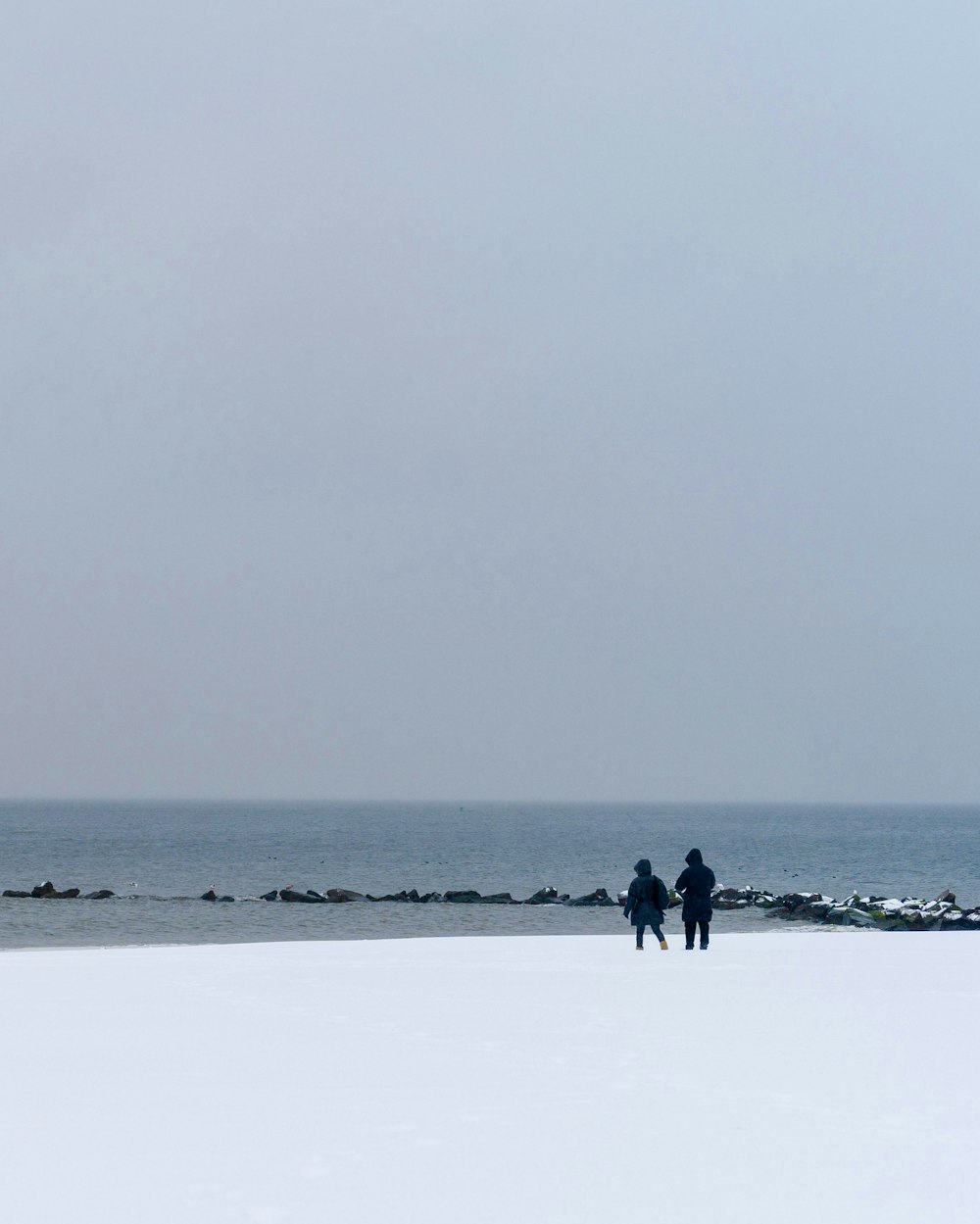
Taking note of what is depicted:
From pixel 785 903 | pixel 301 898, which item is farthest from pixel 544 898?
pixel 785 903

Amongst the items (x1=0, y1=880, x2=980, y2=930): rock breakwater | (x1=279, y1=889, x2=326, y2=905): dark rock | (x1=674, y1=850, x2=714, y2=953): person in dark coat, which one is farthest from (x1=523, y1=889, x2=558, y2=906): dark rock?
(x1=674, y1=850, x2=714, y2=953): person in dark coat

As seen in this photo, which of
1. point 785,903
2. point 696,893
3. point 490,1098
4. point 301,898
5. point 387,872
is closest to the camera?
point 490,1098

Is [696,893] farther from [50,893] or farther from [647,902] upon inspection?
[50,893]

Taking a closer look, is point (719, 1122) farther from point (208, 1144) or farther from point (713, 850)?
point (713, 850)

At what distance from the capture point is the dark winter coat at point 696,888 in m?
19.5

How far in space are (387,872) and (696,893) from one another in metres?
59.3

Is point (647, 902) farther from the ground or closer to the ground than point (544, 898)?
farther from the ground

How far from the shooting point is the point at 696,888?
64.3ft

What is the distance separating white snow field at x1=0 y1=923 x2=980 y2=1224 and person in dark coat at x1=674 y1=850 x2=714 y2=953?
2.94 metres

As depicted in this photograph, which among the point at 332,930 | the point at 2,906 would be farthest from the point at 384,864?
the point at 332,930

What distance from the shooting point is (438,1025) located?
12242 mm

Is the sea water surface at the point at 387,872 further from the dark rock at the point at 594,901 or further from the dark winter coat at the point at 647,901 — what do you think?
the dark winter coat at the point at 647,901

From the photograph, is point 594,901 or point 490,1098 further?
point 594,901

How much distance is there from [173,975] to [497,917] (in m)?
24.0
